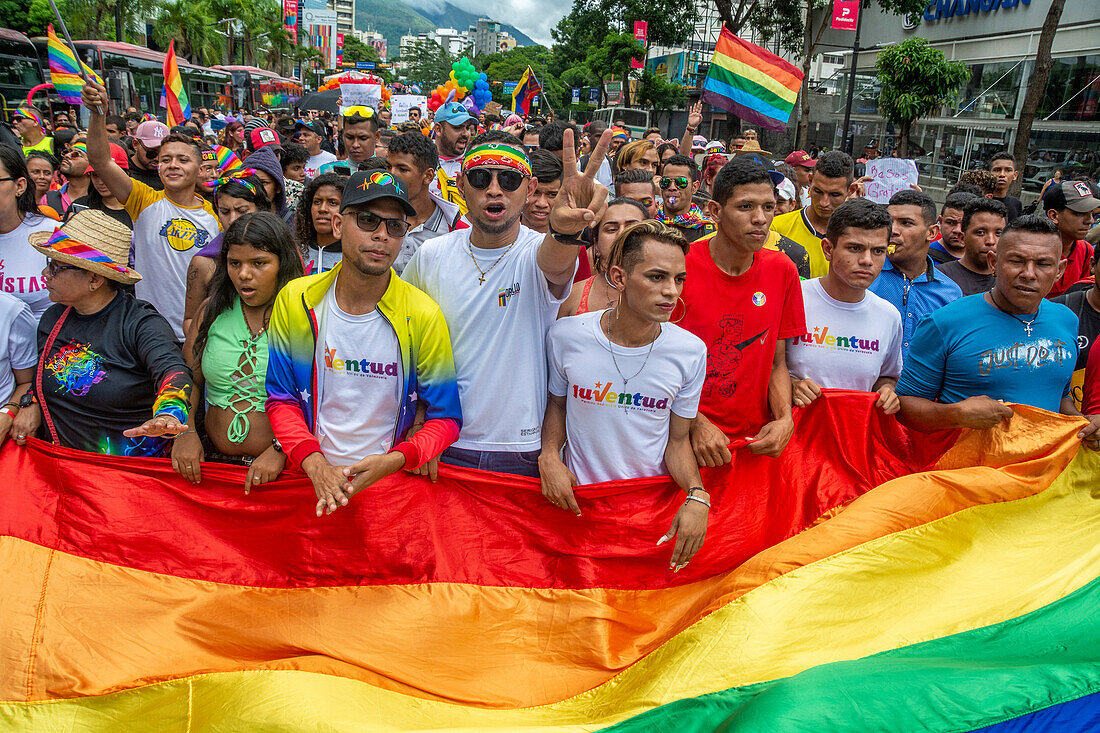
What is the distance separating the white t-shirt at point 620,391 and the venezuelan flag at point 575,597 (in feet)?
0.42

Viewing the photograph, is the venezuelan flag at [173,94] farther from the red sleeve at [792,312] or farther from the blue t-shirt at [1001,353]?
the blue t-shirt at [1001,353]

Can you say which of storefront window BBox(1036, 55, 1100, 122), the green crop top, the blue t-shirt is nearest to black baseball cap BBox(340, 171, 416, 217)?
the green crop top

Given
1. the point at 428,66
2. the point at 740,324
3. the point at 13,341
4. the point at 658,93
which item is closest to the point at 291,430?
the point at 13,341

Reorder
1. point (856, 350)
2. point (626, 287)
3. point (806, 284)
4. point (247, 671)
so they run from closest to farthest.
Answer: point (247, 671), point (626, 287), point (856, 350), point (806, 284)

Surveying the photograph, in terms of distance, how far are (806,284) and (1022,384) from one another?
46.8 inches

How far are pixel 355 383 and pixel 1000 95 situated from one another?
29793 millimetres

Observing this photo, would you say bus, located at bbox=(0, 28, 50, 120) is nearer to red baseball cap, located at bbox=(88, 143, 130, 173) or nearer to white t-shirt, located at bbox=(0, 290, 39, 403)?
red baseball cap, located at bbox=(88, 143, 130, 173)

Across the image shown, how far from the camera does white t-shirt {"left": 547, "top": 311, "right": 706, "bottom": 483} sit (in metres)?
3.32

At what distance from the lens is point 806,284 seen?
14.3 ft

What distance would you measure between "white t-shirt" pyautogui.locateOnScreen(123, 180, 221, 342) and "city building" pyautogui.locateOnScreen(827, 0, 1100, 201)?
20927mm

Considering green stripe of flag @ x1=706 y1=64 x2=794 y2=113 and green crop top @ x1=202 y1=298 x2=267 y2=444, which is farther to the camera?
green stripe of flag @ x1=706 y1=64 x2=794 y2=113

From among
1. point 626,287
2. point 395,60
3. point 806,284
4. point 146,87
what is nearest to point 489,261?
point 626,287

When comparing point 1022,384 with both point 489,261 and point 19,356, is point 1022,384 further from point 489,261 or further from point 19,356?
point 19,356

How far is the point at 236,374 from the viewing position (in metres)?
3.56
